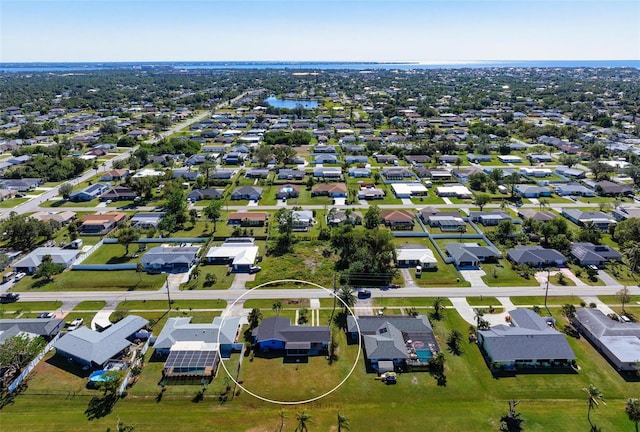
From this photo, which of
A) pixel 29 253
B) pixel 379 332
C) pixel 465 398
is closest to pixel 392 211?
pixel 379 332

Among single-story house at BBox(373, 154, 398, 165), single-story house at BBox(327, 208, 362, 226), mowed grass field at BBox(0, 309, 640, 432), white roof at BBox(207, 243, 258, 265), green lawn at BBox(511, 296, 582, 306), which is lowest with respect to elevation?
mowed grass field at BBox(0, 309, 640, 432)

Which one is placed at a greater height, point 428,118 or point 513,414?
point 428,118

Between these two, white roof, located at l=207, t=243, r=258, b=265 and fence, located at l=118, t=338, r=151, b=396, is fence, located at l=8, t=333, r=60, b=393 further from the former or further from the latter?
Answer: white roof, located at l=207, t=243, r=258, b=265

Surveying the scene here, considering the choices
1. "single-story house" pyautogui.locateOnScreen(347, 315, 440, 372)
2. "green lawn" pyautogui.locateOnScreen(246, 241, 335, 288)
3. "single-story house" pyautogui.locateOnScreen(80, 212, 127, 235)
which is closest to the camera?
"single-story house" pyautogui.locateOnScreen(347, 315, 440, 372)

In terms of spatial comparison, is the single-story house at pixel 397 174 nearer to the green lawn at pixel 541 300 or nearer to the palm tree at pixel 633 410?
the green lawn at pixel 541 300

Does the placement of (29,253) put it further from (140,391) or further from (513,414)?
(513,414)

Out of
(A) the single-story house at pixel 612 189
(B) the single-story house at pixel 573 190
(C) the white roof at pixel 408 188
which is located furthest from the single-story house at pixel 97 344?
(A) the single-story house at pixel 612 189

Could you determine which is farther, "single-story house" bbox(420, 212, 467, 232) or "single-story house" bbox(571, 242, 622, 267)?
"single-story house" bbox(420, 212, 467, 232)

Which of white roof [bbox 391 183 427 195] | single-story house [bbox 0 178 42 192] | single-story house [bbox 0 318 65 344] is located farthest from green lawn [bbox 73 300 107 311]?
white roof [bbox 391 183 427 195]
